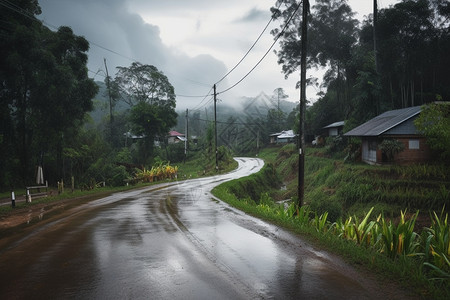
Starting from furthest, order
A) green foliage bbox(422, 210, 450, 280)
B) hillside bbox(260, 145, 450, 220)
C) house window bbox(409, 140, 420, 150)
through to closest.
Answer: house window bbox(409, 140, 420, 150)
hillside bbox(260, 145, 450, 220)
green foliage bbox(422, 210, 450, 280)

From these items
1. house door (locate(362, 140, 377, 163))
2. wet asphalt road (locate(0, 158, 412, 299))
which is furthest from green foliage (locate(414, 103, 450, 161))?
wet asphalt road (locate(0, 158, 412, 299))

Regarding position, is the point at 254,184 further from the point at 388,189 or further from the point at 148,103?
the point at 148,103

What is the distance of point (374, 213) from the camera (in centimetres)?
2067

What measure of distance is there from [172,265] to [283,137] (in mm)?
67056

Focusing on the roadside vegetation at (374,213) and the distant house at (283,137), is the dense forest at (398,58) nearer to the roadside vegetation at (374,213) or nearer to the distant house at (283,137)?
the roadside vegetation at (374,213)

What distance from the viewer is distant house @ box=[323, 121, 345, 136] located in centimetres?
4777

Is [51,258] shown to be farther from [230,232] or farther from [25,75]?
[25,75]

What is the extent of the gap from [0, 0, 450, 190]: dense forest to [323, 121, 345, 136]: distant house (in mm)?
1909

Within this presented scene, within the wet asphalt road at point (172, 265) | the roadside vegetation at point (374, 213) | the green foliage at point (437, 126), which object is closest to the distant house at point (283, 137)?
the roadside vegetation at point (374, 213)

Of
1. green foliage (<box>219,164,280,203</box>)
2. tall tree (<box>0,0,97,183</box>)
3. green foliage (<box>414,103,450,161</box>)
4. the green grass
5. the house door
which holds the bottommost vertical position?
green foliage (<box>219,164,280,203</box>)

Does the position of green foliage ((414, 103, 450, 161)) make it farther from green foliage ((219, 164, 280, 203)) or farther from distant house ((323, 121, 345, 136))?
distant house ((323, 121, 345, 136))

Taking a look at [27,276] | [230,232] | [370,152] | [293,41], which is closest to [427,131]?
[370,152]

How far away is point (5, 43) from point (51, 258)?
21.8 m

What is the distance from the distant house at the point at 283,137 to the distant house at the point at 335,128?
15.5 metres
